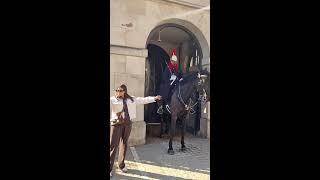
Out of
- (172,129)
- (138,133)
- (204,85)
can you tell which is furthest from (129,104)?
(204,85)

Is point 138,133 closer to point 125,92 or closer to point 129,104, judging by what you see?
point 129,104

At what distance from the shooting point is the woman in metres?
2.32

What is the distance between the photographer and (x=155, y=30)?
2.74 meters

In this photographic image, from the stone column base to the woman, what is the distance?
6.5 inches

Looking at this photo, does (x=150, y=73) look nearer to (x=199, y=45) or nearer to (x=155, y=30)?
(x=155, y=30)

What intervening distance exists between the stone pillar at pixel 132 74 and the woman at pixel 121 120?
0.20 ft

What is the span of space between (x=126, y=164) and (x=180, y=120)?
3.09 feet

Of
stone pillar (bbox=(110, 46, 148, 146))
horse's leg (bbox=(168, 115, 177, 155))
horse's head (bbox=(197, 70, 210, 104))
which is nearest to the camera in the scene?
stone pillar (bbox=(110, 46, 148, 146))

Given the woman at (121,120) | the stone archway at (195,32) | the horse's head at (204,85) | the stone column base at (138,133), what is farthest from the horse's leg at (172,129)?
the stone archway at (195,32)

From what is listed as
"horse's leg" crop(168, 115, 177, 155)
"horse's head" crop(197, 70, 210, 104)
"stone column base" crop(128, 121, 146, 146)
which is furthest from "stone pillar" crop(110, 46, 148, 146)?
"horse's head" crop(197, 70, 210, 104)

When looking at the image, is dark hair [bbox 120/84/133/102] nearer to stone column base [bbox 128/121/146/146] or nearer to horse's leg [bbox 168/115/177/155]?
stone column base [bbox 128/121/146/146]

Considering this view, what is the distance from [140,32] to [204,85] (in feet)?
3.27

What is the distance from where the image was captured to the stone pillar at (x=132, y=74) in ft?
7.54
